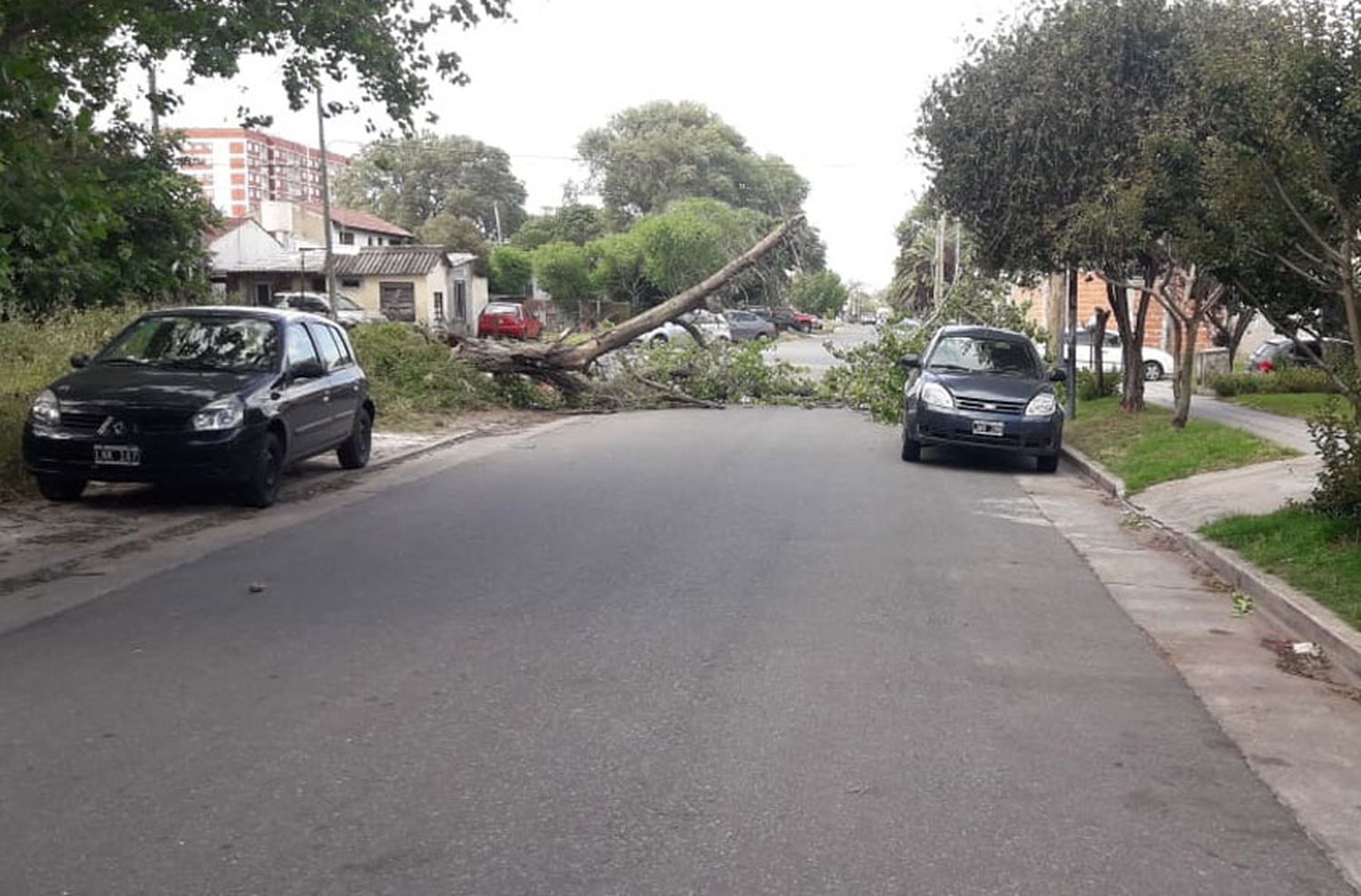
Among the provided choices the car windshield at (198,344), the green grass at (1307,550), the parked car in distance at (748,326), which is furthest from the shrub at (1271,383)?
the parked car in distance at (748,326)

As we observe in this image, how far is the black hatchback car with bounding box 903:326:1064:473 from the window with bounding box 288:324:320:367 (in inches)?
276

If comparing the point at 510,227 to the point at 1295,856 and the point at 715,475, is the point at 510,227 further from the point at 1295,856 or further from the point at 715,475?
the point at 1295,856

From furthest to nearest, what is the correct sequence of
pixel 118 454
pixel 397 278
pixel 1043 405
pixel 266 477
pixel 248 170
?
1. pixel 248 170
2. pixel 397 278
3. pixel 1043 405
4. pixel 266 477
5. pixel 118 454

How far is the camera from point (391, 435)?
680 inches

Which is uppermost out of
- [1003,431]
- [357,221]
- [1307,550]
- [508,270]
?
[357,221]

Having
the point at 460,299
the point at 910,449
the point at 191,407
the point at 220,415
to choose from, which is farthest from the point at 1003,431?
the point at 460,299

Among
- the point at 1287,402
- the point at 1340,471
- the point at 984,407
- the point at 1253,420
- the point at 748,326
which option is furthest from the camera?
the point at 748,326

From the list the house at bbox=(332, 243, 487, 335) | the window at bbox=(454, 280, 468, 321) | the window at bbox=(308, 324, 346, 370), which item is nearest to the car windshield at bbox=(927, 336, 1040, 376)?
the window at bbox=(308, 324, 346, 370)

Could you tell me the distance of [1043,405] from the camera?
14914 mm

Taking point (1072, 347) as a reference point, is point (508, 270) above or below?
above

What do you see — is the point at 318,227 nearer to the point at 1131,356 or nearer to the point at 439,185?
the point at 439,185

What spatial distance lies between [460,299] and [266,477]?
5158 centimetres

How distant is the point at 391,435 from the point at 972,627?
11572 mm

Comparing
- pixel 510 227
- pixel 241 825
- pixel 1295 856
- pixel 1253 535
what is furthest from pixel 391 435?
pixel 510 227
